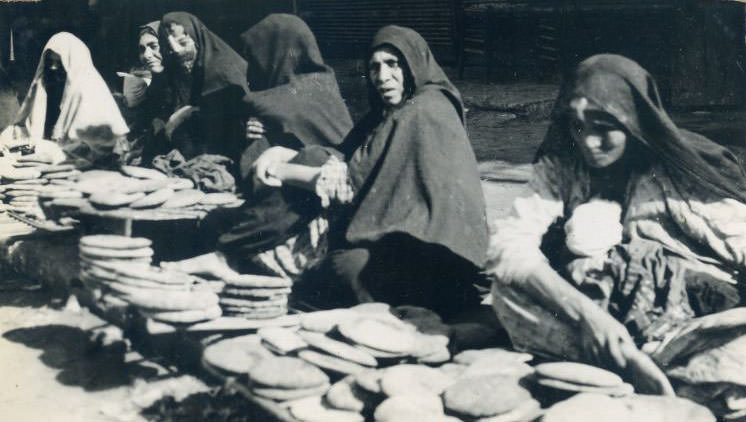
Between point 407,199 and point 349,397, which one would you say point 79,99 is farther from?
point 349,397

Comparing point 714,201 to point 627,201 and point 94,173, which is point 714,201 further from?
point 94,173

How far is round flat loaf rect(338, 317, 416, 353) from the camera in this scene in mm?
3639

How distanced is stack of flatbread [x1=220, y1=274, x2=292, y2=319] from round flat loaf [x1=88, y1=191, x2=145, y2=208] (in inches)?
32.4

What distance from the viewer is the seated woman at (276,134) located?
483 cm

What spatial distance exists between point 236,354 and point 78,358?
124cm

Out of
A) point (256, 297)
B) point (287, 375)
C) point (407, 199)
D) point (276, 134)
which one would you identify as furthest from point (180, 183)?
point (287, 375)

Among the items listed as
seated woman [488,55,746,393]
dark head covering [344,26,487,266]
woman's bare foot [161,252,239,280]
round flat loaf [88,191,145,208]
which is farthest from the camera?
woman's bare foot [161,252,239,280]

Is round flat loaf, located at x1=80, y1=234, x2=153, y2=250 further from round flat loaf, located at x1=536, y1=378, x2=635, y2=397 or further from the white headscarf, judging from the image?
round flat loaf, located at x1=536, y1=378, x2=635, y2=397

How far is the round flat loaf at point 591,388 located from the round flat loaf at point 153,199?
248cm

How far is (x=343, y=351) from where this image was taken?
3.62 m

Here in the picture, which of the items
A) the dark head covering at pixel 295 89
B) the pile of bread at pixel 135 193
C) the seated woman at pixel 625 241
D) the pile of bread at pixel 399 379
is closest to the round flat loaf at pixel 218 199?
the pile of bread at pixel 135 193

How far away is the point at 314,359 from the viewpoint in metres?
3.66

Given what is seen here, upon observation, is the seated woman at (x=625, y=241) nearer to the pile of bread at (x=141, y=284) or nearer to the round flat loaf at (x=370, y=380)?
the round flat loaf at (x=370, y=380)

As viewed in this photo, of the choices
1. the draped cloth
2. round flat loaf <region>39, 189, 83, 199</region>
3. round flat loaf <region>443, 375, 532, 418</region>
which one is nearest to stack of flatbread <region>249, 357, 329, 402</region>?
round flat loaf <region>443, 375, 532, 418</region>
